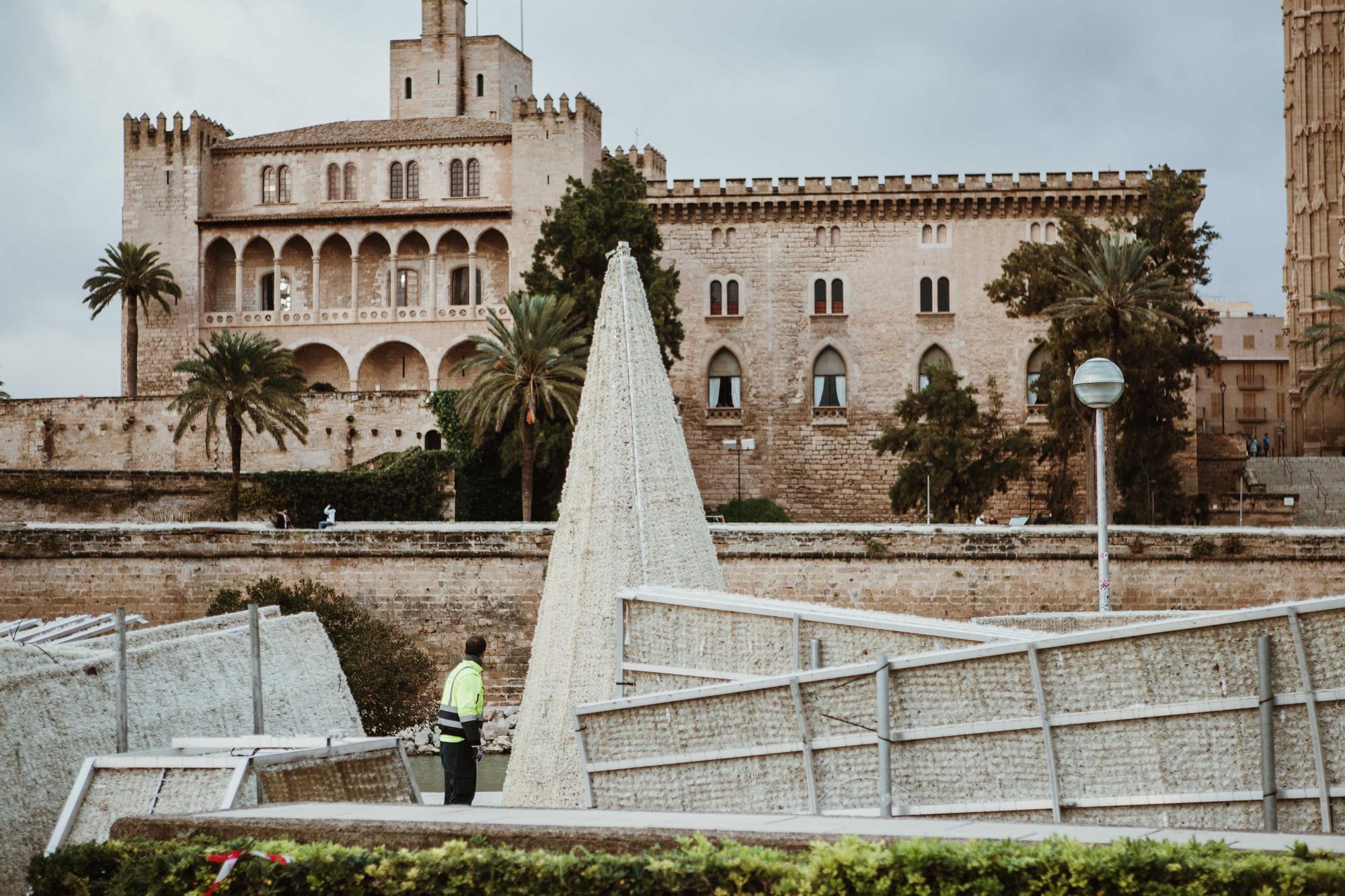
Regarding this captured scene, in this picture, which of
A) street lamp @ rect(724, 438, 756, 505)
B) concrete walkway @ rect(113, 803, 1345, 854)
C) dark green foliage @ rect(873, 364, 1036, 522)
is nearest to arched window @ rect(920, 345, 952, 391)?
dark green foliage @ rect(873, 364, 1036, 522)

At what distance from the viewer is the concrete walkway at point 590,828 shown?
5508 mm

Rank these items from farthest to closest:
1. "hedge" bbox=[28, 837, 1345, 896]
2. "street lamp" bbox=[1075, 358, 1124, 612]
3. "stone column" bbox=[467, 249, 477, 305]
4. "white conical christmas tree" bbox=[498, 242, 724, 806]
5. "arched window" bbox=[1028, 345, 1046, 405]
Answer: "stone column" bbox=[467, 249, 477, 305] → "arched window" bbox=[1028, 345, 1046, 405] → "street lamp" bbox=[1075, 358, 1124, 612] → "white conical christmas tree" bbox=[498, 242, 724, 806] → "hedge" bbox=[28, 837, 1345, 896]

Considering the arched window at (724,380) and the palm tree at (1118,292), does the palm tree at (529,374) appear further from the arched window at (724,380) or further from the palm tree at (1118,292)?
the arched window at (724,380)

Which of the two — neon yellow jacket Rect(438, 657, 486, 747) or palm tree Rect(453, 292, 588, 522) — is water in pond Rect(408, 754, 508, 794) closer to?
palm tree Rect(453, 292, 588, 522)

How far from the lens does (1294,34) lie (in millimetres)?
59844

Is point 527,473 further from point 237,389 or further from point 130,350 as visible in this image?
point 130,350

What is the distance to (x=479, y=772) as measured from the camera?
77.7ft

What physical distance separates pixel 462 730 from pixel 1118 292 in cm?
2677

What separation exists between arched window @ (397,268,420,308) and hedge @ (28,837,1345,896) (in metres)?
Answer: 43.8

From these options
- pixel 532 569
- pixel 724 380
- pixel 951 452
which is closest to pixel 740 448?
pixel 724 380

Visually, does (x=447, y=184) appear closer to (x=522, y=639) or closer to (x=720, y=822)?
(x=522, y=639)

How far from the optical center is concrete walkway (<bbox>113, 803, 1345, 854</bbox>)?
5508mm

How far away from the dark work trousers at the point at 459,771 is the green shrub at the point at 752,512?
3227 centimetres

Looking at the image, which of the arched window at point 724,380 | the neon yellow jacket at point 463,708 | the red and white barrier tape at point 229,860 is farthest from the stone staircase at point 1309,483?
the red and white barrier tape at point 229,860
